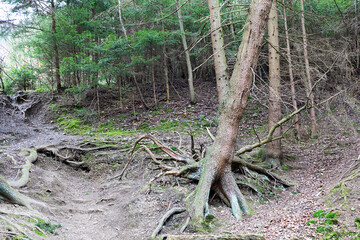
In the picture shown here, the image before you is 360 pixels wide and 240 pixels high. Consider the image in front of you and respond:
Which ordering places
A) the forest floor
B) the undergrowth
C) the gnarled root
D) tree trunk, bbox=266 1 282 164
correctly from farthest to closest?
1. tree trunk, bbox=266 1 282 164
2. the gnarled root
3. the forest floor
4. the undergrowth

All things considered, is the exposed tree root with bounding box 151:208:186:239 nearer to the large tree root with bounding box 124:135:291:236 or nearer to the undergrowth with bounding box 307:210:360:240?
the large tree root with bounding box 124:135:291:236

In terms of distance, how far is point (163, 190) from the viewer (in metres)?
6.58

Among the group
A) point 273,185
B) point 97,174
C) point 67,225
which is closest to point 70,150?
point 97,174

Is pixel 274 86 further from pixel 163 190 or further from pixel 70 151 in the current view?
pixel 70 151

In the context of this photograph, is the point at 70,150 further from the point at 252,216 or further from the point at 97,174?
the point at 252,216

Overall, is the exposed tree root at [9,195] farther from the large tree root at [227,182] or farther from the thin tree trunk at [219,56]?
the thin tree trunk at [219,56]

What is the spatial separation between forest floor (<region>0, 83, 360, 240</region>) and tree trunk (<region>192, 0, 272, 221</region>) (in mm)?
355

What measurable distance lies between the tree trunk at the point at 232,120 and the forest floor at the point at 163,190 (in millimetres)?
355

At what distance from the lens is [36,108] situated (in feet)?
55.1

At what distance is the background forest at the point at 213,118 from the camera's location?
5.16 metres

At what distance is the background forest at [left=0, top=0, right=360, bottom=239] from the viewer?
5160 millimetres

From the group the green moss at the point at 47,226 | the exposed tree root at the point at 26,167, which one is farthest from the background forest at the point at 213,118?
the green moss at the point at 47,226

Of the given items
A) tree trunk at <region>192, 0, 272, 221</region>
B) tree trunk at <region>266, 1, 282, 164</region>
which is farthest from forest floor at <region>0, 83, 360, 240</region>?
tree trunk at <region>266, 1, 282, 164</region>

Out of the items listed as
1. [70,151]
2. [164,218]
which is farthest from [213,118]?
[164,218]
